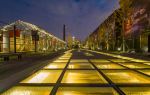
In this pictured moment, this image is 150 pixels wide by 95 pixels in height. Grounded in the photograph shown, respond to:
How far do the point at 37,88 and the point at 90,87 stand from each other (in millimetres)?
2536

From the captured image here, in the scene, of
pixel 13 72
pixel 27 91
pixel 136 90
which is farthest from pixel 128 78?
pixel 13 72

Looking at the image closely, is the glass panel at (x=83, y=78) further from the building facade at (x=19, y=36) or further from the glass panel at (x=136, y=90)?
the building facade at (x=19, y=36)

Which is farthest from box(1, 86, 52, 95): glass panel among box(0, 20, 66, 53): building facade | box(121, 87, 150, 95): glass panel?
box(0, 20, 66, 53): building facade

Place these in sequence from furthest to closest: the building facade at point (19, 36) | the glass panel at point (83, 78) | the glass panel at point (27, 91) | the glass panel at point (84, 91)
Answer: the building facade at point (19, 36) → the glass panel at point (83, 78) → the glass panel at point (27, 91) → the glass panel at point (84, 91)

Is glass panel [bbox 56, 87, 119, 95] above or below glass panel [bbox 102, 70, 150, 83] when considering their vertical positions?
above

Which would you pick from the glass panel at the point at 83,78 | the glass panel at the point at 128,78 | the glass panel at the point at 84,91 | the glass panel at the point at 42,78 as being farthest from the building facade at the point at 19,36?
the glass panel at the point at 84,91

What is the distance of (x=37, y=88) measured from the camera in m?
17.4

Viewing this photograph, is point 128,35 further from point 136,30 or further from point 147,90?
point 147,90

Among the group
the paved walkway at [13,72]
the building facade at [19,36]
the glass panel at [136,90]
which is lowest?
the glass panel at [136,90]

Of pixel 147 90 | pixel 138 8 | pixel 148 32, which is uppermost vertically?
pixel 138 8

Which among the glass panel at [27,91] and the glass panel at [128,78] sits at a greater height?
the glass panel at [27,91]

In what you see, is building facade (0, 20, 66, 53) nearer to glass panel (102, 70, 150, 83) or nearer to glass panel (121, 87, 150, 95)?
glass panel (102, 70, 150, 83)

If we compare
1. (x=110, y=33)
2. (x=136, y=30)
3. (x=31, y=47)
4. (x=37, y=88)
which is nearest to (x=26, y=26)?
(x=31, y=47)

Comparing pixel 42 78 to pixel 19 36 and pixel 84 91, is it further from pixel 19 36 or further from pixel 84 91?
pixel 19 36
